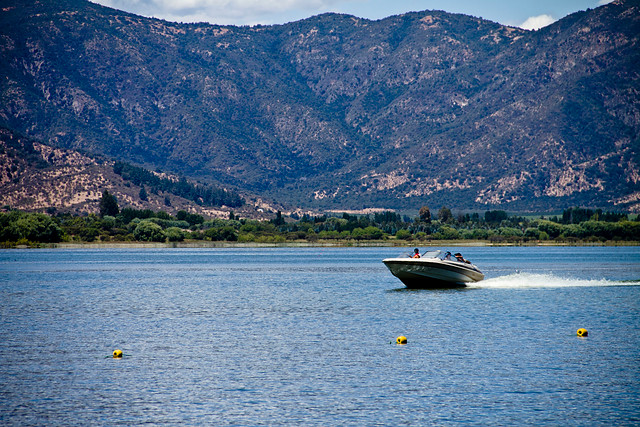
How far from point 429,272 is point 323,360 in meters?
35.4

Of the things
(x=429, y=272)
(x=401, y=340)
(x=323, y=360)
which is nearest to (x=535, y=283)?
(x=429, y=272)

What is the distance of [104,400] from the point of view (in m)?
32.4

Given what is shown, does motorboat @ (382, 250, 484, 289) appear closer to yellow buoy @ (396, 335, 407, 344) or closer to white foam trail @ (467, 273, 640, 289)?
white foam trail @ (467, 273, 640, 289)

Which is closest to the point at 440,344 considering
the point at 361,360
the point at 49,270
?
the point at 361,360

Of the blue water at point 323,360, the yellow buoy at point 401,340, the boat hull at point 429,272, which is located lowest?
the blue water at point 323,360

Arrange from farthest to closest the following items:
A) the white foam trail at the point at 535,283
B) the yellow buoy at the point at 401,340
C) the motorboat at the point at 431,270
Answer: the white foam trail at the point at 535,283
the motorboat at the point at 431,270
the yellow buoy at the point at 401,340

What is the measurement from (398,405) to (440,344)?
1454 centimetres

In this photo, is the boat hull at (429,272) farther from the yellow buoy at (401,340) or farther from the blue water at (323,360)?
the yellow buoy at (401,340)

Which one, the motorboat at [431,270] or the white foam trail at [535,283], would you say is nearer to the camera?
the motorboat at [431,270]

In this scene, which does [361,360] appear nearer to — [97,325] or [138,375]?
[138,375]

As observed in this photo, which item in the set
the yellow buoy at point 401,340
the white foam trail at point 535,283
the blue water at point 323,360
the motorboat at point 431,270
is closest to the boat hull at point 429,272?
the motorboat at point 431,270

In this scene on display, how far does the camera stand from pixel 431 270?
2923 inches

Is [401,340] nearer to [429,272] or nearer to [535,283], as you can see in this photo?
[429,272]

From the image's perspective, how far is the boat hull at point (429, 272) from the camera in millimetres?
73438
